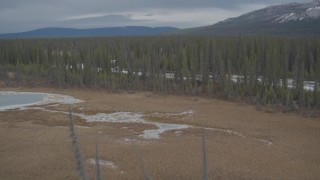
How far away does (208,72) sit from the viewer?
73.2 m

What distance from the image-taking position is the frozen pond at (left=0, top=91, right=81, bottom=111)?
58.9 m

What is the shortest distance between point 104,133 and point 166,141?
7084 mm

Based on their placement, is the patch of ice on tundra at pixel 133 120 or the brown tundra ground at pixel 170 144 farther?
the patch of ice on tundra at pixel 133 120

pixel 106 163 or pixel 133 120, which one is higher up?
pixel 106 163

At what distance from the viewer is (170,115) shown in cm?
5009

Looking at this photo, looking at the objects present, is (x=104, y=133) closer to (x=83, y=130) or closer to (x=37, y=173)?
(x=83, y=130)

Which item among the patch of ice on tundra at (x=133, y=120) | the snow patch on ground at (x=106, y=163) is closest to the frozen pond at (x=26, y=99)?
the patch of ice on tundra at (x=133, y=120)

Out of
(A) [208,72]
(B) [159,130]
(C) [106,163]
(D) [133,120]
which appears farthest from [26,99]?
(C) [106,163]

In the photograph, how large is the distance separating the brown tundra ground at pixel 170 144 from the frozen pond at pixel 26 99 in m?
4.79

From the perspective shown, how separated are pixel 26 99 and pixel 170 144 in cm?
3557

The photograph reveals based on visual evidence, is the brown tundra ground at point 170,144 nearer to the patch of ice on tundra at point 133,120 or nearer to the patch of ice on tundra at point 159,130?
the patch of ice on tundra at point 159,130

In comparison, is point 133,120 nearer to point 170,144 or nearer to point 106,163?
point 170,144

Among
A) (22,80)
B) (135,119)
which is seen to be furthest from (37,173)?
(22,80)

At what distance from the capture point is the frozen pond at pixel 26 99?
193ft
